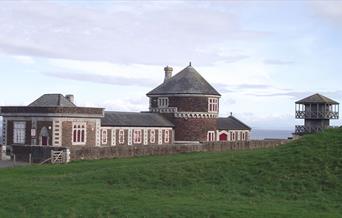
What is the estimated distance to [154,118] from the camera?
6712 centimetres

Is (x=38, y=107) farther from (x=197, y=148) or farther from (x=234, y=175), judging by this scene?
(x=234, y=175)

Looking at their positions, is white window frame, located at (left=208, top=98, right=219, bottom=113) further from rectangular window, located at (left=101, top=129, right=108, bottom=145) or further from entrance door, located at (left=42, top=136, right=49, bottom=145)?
entrance door, located at (left=42, top=136, right=49, bottom=145)

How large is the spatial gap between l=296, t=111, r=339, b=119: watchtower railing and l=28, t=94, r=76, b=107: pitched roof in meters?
33.7

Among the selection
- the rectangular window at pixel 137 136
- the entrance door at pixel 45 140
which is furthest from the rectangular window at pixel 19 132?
the rectangular window at pixel 137 136

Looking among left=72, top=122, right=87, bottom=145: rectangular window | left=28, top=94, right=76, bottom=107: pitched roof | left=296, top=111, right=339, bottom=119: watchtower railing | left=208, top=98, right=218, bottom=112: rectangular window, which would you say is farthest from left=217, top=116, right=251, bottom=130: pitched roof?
left=72, top=122, right=87, bottom=145: rectangular window

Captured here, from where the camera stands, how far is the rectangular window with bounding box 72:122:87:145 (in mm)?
53406

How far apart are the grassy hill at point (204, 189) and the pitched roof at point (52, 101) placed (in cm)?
2274

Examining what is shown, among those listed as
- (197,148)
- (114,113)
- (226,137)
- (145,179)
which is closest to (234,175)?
(145,179)

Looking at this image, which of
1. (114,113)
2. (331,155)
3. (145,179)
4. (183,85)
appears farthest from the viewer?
(183,85)

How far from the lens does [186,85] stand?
67.8 meters

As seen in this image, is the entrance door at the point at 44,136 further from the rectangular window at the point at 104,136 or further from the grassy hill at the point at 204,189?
the grassy hill at the point at 204,189

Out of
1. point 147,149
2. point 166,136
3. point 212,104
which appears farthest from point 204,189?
point 212,104

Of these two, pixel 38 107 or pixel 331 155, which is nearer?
pixel 331 155

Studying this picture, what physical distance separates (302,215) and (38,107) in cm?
3600
